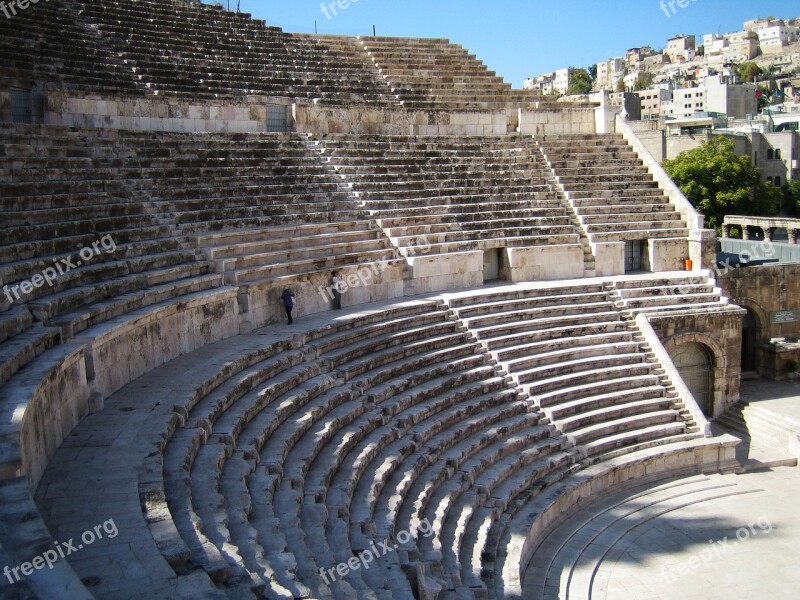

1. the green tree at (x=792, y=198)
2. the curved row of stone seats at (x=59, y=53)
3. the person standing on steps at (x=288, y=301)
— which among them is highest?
the curved row of stone seats at (x=59, y=53)

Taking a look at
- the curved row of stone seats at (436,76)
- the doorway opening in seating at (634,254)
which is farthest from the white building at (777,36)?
the doorway opening in seating at (634,254)

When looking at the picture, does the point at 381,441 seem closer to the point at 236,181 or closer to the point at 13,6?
the point at 236,181

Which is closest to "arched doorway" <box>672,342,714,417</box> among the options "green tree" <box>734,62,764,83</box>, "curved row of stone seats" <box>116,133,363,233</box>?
"curved row of stone seats" <box>116,133,363,233</box>

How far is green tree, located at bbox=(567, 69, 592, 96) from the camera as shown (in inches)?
5609

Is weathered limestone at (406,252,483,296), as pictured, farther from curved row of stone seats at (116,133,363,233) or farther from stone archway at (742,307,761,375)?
stone archway at (742,307,761,375)

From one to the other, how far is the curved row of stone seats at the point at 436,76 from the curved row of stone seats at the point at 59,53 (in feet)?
26.5

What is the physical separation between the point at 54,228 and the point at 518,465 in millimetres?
8152

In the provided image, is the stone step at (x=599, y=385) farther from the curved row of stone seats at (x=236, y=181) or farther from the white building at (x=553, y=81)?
Answer: the white building at (x=553, y=81)

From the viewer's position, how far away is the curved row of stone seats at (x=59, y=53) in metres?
16.2

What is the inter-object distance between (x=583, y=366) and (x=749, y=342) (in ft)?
25.5

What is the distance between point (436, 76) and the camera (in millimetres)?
24062

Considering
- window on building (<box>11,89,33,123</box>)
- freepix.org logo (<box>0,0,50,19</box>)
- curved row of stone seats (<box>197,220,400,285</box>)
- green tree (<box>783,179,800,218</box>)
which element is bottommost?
curved row of stone seats (<box>197,220,400,285</box>)

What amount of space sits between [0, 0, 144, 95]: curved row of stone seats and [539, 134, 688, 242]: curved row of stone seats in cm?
1106

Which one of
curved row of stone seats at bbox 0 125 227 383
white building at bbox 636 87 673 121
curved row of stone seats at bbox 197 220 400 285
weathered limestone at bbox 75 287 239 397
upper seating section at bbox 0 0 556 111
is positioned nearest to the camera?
curved row of stone seats at bbox 0 125 227 383
